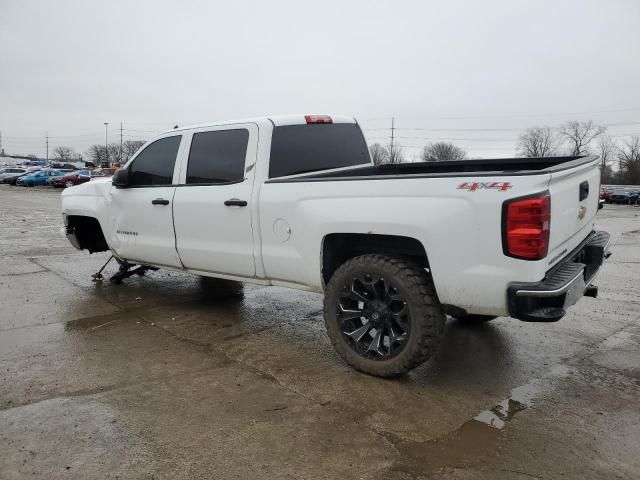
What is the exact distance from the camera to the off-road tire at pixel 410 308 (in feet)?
11.6

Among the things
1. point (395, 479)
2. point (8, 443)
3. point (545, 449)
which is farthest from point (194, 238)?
point (545, 449)

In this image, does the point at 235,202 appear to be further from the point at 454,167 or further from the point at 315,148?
the point at 454,167

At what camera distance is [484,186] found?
10.5 feet

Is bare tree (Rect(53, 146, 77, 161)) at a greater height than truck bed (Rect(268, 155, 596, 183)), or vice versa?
bare tree (Rect(53, 146, 77, 161))

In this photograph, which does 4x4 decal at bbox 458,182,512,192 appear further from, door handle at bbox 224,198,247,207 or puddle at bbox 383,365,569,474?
door handle at bbox 224,198,247,207

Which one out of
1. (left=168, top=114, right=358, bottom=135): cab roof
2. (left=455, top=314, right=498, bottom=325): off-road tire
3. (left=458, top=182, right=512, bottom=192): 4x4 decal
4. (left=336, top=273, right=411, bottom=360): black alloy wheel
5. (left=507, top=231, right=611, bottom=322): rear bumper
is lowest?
(left=455, top=314, right=498, bottom=325): off-road tire

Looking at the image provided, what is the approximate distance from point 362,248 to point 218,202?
5.02 ft

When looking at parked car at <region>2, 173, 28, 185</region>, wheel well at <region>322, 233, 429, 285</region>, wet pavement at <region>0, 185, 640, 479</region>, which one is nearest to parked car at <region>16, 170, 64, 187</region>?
parked car at <region>2, 173, 28, 185</region>

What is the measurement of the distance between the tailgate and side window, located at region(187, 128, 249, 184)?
2628 millimetres

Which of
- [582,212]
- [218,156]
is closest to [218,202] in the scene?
[218,156]

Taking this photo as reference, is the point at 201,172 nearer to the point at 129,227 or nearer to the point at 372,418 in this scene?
the point at 129,227

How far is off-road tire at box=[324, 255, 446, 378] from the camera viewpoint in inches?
139

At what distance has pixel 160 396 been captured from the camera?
11.7 feet

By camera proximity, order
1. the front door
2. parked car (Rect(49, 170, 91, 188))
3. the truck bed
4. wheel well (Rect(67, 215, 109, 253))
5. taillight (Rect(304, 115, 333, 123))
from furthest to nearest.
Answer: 1. parked car (Rect(49, 170, 91, 188))
2. wheel well (Rect(67, 215, 109, 253))
3. the front door
4. taillight (Rect(304, 115, 333, 123))
5. the truck bed
